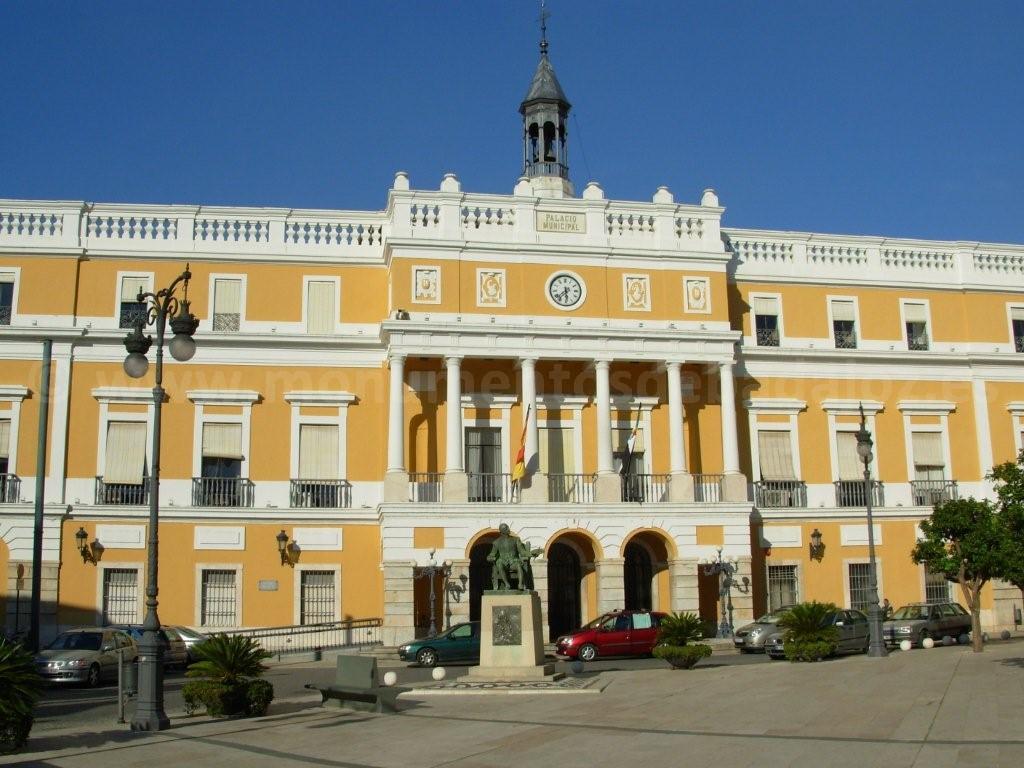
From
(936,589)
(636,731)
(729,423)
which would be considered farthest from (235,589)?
(936,589)

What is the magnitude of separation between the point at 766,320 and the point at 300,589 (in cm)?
1720

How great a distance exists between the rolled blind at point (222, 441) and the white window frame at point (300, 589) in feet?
12.3

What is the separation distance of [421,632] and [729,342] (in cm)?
1265

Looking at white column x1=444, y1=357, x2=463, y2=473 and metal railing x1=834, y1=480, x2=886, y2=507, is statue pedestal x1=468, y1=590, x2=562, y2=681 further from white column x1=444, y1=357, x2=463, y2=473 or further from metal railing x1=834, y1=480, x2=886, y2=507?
metal railing x1=834, y1=480, x2=886, y2=507

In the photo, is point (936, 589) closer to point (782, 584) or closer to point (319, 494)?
point (782, 584)

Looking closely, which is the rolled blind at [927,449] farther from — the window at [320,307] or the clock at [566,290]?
the window at [320,307]

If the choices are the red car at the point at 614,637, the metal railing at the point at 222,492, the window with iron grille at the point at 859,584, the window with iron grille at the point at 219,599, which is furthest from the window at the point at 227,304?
the window with iron grille at the point at 859,584

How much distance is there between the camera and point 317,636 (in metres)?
32.6

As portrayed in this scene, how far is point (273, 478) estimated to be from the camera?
34.2m

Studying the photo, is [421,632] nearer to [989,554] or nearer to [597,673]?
[597,673]

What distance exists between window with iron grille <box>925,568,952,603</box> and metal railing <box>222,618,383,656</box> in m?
17.7

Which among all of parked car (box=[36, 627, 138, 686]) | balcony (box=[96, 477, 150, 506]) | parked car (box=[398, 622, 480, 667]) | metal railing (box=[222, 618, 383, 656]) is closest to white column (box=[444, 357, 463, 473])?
metal railing (box=[222, 618, 383, 656])

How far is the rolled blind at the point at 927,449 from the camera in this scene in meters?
38.5

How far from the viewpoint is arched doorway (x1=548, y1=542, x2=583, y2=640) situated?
36.0 m
